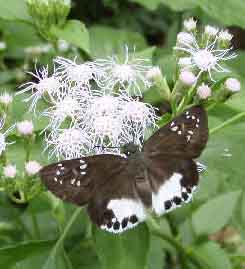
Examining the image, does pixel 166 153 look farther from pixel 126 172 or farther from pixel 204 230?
pixel 204 230

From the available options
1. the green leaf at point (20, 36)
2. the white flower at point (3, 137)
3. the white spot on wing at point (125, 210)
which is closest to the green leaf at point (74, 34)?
the white flower at point (3, 137)

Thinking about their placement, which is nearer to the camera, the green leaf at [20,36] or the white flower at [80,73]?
the white flower at [80,73]

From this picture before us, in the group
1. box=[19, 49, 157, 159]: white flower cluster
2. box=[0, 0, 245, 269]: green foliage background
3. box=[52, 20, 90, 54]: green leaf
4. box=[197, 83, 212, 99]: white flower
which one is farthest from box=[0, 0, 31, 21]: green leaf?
box=[197, 83, 212, 99]: white flower

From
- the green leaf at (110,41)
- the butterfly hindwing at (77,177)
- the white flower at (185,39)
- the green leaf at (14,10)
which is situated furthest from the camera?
the green leaf at (110,41)

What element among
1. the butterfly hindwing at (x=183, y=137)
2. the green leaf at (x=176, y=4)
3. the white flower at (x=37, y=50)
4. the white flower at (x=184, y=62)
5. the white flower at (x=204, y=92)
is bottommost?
the butterfly hindwing at (x=183, y=137)

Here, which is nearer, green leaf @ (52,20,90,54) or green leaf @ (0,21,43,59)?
green leaf @ (52,20,90,54)

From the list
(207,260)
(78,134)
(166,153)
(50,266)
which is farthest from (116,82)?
(207,260)

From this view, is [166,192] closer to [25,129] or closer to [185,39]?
[25,129]

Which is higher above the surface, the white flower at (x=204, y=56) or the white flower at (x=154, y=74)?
the white flower at (x=204, y=56)

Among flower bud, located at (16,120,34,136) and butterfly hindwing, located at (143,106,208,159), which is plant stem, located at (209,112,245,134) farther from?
flower bud, located at (16,120,34,136)

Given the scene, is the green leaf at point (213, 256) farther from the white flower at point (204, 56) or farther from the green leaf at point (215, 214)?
the white flower at point (204, 56)
